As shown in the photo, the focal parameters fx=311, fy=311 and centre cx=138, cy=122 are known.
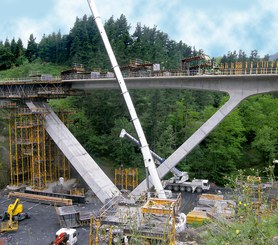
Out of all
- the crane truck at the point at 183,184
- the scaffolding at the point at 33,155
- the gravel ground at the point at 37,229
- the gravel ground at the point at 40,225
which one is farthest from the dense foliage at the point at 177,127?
the gravel ground at the point at 37,229

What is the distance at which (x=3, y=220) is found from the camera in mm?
20781

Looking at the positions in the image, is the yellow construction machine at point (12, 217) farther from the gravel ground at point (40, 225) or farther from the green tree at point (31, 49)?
the green tree at point (31, 49)

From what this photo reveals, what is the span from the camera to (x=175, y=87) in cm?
2408

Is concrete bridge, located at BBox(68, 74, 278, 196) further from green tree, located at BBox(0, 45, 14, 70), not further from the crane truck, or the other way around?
green tree, located at BBox(0, 45, 14, 70)

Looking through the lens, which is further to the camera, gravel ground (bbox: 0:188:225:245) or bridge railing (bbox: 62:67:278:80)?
bridge railing (bbox: 62:67:278:80)

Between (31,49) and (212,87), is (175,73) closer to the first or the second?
(212,87)

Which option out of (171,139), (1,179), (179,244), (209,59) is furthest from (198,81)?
(1,179)

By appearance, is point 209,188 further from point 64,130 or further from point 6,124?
point 6,124

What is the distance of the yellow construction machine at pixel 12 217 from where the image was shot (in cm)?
1944

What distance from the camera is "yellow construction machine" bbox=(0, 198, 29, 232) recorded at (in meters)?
19.4

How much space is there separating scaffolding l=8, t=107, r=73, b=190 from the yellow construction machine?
612 centimetres

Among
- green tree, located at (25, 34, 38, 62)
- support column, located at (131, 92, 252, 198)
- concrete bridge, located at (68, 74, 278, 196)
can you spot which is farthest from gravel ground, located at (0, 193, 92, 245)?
green tree, located at (25, 34, 38, 62)

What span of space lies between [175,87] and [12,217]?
14.8 m

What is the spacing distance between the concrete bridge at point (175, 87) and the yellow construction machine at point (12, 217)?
5809mm
